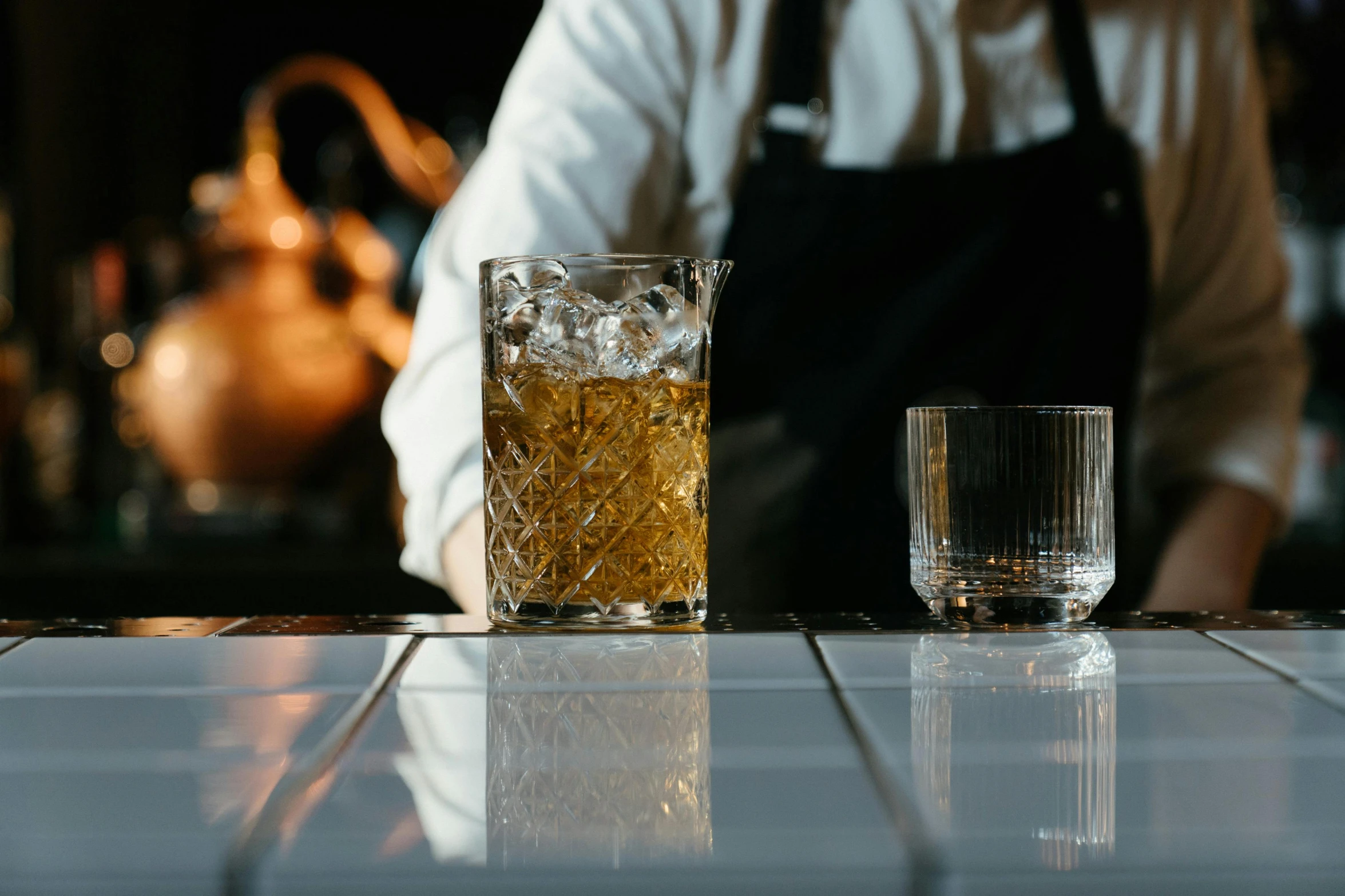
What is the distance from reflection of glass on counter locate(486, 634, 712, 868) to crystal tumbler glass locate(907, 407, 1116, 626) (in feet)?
0.43

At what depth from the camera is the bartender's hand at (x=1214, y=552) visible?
1.16m

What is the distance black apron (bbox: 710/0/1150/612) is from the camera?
1.13 m

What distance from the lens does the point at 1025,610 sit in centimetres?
55

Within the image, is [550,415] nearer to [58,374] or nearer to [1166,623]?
[1166,623]

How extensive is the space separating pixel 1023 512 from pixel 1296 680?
0.45 ft

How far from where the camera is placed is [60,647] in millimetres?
502

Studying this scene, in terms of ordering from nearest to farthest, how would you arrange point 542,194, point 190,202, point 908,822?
point 908,822
point 542,194
point 190,202

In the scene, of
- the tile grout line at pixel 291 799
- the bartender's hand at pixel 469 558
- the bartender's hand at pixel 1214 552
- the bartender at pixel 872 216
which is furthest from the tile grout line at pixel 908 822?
the bartender's hand at pixel 1214 552

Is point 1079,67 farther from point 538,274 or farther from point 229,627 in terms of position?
point 229,627

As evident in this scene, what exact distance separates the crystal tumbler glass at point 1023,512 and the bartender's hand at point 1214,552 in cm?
66

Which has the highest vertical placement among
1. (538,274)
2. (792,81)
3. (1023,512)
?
(792,81)

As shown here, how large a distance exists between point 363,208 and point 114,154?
430mm

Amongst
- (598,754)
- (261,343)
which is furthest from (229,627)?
(261,343)

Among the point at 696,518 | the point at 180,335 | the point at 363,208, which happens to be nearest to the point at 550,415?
the point at 696,518
